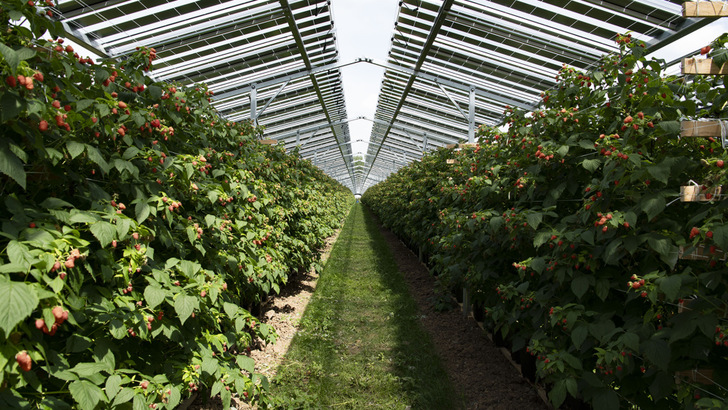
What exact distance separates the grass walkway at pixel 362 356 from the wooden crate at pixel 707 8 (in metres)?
2.87

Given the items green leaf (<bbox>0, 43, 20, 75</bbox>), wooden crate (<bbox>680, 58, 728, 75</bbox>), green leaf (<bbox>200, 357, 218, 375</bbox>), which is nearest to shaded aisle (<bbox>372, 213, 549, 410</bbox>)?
green leaf (<bbox>200, 357, 218, 375</bbox>)

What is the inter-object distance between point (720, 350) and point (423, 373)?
2.40m

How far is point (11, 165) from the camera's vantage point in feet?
4.20

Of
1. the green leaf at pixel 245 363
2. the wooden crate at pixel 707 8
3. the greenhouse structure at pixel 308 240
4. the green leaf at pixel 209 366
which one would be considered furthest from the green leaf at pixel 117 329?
the wooden crate at pixel 707 8

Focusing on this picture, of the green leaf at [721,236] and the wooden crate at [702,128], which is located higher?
the wooden crate at [702,128]

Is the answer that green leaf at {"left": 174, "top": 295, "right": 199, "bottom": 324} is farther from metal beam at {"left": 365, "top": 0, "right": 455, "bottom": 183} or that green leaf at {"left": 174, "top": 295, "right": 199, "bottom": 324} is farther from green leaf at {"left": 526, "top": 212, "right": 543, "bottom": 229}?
metal beam at {"left": 365, "top": 0, "right": 455, "bottom": 183}

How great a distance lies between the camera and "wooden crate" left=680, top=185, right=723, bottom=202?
60.1 inches

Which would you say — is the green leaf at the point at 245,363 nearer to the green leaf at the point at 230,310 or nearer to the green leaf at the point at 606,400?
the green leaf at the point at 230,310

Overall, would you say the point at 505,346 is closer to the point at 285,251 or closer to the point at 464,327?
the point at 464,327

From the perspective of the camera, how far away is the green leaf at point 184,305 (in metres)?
1.80

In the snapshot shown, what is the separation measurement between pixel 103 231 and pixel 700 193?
236cm

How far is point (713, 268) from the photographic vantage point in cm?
A: 168

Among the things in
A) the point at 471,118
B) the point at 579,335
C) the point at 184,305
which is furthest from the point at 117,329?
the point at 471,118

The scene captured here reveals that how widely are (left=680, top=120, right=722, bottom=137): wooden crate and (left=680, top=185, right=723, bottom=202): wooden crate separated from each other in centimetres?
23
